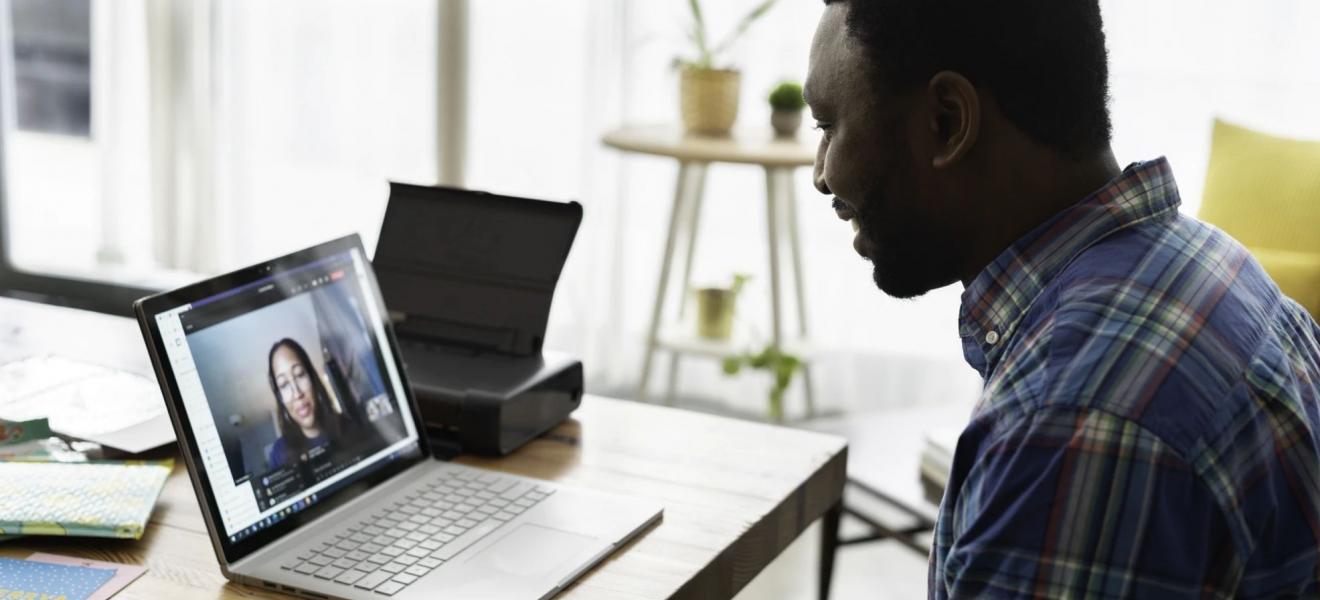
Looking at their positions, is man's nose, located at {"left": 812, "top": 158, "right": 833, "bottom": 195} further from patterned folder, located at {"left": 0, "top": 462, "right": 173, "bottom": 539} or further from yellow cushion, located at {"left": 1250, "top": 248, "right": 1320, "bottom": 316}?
yellow cushion, located at {"left": 1250, "top": 248, "right": 1320, "bottom": 316}

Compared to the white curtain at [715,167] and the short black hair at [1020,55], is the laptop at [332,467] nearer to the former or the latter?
the short black hair at [1020,55]

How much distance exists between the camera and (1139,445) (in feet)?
2.58

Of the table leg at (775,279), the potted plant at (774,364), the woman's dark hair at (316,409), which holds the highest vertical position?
the woman's dark hair at (316,409)

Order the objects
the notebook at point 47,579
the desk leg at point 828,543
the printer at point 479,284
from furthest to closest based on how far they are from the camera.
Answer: the desk leg at point 828,543, the printer at point 479,284, the notebook at point 47,579

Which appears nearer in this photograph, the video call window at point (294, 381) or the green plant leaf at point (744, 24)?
the video call window at point (294, 381)

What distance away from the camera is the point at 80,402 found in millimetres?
1472

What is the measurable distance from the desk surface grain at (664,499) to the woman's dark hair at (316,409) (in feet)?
0.37

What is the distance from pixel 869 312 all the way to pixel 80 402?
238cm

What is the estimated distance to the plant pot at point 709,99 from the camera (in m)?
3.10

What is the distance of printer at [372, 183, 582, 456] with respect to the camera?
1.52 metres

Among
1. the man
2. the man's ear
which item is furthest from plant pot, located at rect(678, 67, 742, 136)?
A: the man's ear

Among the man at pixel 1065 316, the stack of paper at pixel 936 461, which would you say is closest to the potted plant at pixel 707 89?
the stack of paper at pixel 936 461

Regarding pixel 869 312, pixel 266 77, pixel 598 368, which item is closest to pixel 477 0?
pixel 266 77

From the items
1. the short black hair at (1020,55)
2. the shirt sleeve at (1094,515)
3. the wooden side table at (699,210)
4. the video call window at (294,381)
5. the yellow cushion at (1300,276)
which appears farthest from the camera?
the wooden side table at (699,210)
